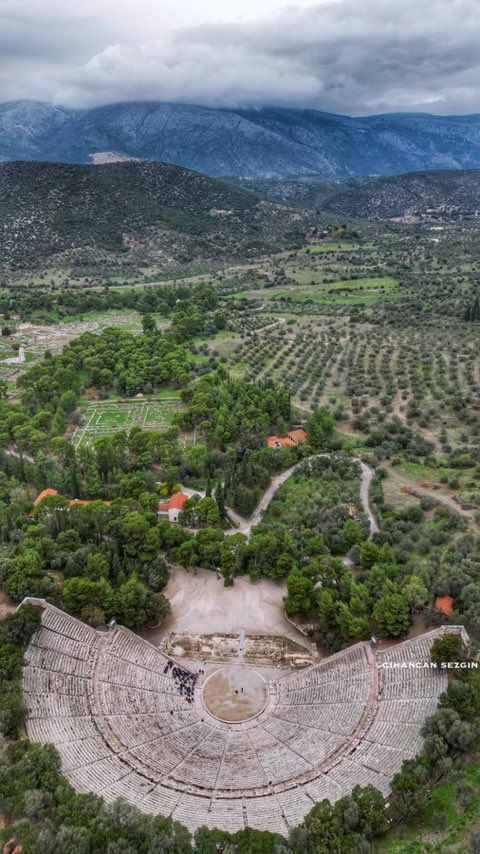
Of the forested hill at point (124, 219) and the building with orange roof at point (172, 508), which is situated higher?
the forested hill at point (124, 219)

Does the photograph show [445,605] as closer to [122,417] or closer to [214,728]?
[214,728]

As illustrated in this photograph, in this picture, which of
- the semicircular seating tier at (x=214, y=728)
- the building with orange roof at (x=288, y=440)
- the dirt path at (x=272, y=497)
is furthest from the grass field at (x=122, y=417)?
the semicircular seating tier at (x=214, y=728)

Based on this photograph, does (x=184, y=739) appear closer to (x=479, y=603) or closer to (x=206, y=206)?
(x=479, y=603)

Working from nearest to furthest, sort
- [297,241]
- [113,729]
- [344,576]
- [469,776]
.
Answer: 1. [469,776]
2. [113,729]
3. [344,576]
4. [297,241]

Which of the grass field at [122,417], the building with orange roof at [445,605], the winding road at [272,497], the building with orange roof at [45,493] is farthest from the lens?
the grass field at [122,417]

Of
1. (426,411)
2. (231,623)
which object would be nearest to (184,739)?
(231,623)

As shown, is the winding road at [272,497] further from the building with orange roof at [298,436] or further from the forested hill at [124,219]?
the forested hill at [124,219]

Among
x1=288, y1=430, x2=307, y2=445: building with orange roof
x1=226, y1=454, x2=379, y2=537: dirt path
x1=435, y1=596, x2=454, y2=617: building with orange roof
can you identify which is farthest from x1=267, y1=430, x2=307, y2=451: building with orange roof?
x1=435, y1=596, x2=454, y2=617: building with orange roof
